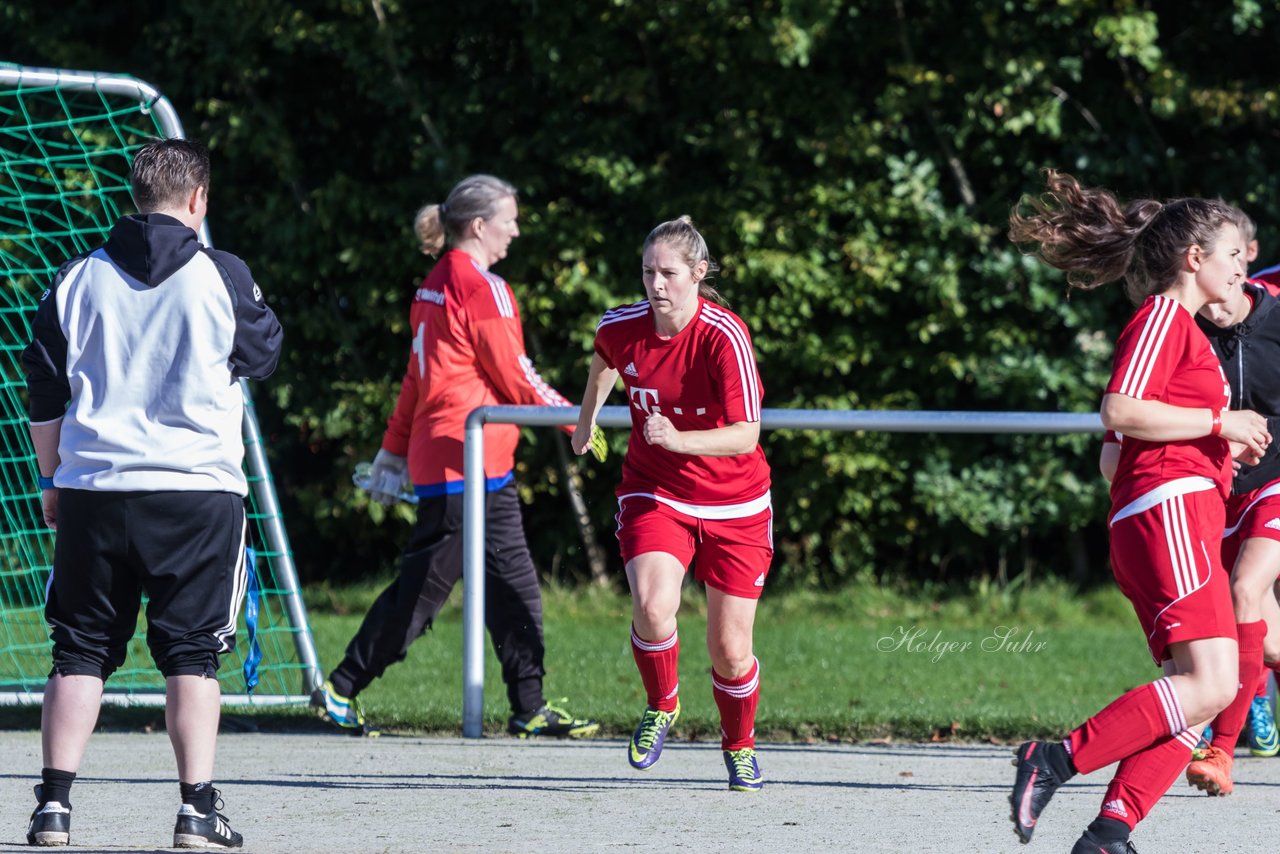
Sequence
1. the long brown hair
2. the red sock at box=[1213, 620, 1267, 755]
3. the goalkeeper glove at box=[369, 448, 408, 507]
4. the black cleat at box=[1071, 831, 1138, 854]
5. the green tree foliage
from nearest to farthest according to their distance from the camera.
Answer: the black cleat at box=[1071, 831, 1138, 854]
the long brown hair
the red sock at box=[1213, 620, 1267, 755]
the goalkeeper glove at box=[369, 448, 408, 507]
the green tree foliage

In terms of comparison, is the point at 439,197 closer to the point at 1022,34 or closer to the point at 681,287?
the point at 1022,34

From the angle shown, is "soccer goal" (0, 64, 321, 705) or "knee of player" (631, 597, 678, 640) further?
"soccer goal" (0, 64, 321, 705)

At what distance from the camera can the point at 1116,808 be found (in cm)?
374

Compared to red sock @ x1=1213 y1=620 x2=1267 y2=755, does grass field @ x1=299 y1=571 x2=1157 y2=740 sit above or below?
below

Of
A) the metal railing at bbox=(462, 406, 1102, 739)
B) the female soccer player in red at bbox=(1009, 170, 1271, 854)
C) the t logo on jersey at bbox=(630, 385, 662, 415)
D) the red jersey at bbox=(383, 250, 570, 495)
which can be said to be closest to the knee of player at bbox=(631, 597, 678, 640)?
the t logo on jersey at bbox=(630, 385, 662, 415)

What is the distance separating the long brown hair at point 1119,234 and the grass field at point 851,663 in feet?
8.55

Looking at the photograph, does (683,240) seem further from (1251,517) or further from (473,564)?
(1251,517)

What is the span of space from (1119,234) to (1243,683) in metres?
1.60

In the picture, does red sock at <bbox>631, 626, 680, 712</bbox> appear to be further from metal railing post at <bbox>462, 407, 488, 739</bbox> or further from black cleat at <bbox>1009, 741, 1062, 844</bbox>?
black cleat at <bbox>1009, 741, 1062, 844</bbox>

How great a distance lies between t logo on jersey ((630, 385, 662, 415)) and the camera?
16.8ft

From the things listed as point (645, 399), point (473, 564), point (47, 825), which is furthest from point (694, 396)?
point (47, 825)

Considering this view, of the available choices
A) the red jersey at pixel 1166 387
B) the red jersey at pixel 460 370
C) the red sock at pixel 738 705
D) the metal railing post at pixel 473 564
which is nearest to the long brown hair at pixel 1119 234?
the red jersey at pixel 1166 387

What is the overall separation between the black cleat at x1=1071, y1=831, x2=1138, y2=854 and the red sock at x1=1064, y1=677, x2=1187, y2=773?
0.56 ft

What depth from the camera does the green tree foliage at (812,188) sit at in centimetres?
1054
